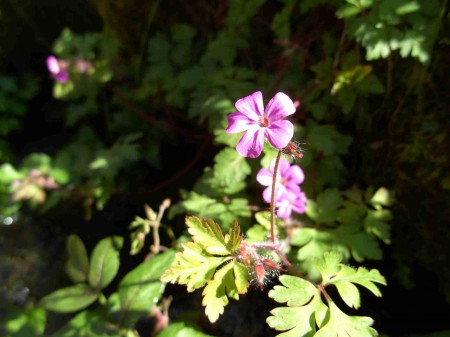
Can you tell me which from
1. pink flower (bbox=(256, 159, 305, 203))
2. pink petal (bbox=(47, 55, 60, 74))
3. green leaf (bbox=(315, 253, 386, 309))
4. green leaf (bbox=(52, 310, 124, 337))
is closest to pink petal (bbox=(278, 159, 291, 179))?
pink flower (bbox=(256, 159, 305, 203))

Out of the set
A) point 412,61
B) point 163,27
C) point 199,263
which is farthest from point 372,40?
point 163,27

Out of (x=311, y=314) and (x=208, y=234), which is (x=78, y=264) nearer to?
(x=208, y=234)

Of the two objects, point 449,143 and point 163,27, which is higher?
point 163,27

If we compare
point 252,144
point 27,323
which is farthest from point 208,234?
point 27,323

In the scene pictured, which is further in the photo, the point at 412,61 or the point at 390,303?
the point at 390,303

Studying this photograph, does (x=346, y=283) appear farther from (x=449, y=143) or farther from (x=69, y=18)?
(x=69, y=18)

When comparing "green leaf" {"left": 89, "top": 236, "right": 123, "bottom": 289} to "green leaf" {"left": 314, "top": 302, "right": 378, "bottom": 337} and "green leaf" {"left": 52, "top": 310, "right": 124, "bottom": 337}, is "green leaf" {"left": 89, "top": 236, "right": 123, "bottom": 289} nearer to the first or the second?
"green leaf" {"left": 52, "top": 310, "right": 124, "bottom": 337}
